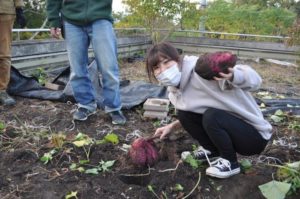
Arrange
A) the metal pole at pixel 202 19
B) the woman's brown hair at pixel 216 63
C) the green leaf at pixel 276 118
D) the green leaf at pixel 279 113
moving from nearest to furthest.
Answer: the woman's brown hair at pixel 216 63, the green leaf at pixel 276 118, the green leaf at pixel 279 113, the metal pole at pixel 202 19

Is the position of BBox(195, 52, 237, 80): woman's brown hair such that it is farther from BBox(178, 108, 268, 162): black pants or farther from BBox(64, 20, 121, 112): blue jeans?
BBox(64, 20, 121, 112): blue jeans

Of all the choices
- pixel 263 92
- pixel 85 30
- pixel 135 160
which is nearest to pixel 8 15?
pixel 85 30

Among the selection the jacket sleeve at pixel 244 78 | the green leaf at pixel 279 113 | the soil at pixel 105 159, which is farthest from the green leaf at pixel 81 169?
the green leaf at pixel 279 113

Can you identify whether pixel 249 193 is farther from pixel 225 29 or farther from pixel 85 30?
pixel 225 29

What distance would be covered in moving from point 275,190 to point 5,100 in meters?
2.82

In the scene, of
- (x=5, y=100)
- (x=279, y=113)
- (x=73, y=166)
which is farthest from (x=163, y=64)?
(x=5, y=100)

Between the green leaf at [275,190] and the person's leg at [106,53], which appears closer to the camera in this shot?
the green leaf at [275,190]

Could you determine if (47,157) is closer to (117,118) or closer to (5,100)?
(117,118)

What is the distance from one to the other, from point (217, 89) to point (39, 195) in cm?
112

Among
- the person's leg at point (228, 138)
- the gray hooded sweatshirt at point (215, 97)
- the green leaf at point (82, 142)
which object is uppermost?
the gray hooded sweatshirt at point (215, 97)

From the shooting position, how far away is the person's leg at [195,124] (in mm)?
2211

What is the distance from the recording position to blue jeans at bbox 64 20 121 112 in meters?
3.11

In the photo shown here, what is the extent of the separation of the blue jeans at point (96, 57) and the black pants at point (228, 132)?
112 cm

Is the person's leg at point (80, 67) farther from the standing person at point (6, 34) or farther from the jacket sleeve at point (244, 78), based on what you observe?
the jacket sleeve at point (244, 78)
